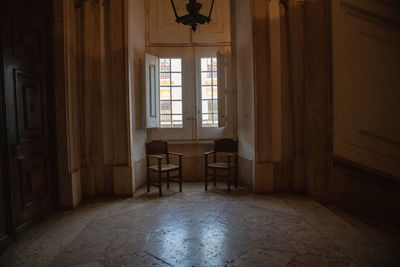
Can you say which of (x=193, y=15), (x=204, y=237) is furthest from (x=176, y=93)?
(x=204, y=237)

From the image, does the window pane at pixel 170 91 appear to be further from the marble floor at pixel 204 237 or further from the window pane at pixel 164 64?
the marble floor at pixel 204 237

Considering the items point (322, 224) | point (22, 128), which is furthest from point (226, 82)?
point (22, 128)

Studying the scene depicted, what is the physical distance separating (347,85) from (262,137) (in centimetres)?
150

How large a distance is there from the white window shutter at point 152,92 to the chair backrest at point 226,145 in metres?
1.34

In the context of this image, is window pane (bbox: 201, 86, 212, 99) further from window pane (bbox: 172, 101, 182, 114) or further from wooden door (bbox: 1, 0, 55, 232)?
wooden door (bbox: 1, 0, 55, 232)

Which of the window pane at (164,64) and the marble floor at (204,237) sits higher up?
the window pane at (164,64)

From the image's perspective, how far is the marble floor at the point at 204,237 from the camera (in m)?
2.38

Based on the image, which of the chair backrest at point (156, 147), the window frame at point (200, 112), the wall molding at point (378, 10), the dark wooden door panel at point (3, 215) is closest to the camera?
the dark wooden door panel at point (3, 215)

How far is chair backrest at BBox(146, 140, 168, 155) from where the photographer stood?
16.1 ft

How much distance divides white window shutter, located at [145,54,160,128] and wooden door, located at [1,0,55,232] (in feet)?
5.74

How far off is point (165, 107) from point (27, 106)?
2875 mm

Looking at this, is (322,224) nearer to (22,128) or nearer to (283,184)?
(283,184)

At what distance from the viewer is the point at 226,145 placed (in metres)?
5.09

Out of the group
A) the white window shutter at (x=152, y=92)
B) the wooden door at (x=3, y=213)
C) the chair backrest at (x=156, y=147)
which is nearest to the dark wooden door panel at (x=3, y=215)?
the wooden door at (x=3, y=213)
